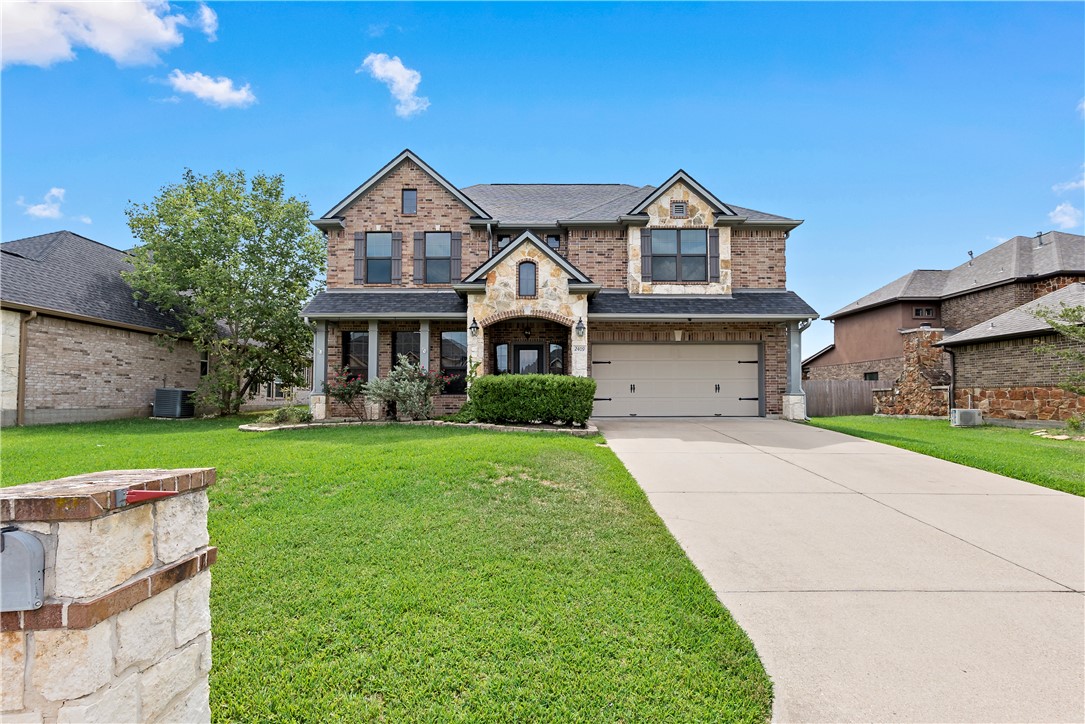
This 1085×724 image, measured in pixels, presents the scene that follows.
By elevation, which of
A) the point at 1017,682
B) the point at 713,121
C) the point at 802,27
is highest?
the point at 802,27

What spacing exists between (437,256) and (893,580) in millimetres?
13823

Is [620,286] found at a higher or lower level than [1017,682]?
higher

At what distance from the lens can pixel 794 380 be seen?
1466 centimetres

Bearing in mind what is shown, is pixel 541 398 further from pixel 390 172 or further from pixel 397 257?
pixel 390 172

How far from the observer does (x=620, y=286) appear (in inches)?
603

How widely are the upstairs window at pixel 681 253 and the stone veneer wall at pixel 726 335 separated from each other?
1.48 metres

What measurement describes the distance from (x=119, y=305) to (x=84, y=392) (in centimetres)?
341

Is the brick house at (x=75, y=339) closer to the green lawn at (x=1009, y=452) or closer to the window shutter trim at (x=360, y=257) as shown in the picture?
the window shutter trim at (x=360, y=257)

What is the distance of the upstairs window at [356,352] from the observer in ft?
49.2

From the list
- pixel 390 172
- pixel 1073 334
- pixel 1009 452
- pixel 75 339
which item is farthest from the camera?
pixel 75 339

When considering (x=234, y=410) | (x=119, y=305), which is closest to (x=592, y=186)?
(x=234, y=410)

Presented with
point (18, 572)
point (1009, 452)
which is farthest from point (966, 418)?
point (18, 572)

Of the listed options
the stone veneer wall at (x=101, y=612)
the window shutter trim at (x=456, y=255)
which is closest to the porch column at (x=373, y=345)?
the window shutter trim at (x=456, y=255)

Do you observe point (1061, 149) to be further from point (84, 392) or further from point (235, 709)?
point (84, 392)
